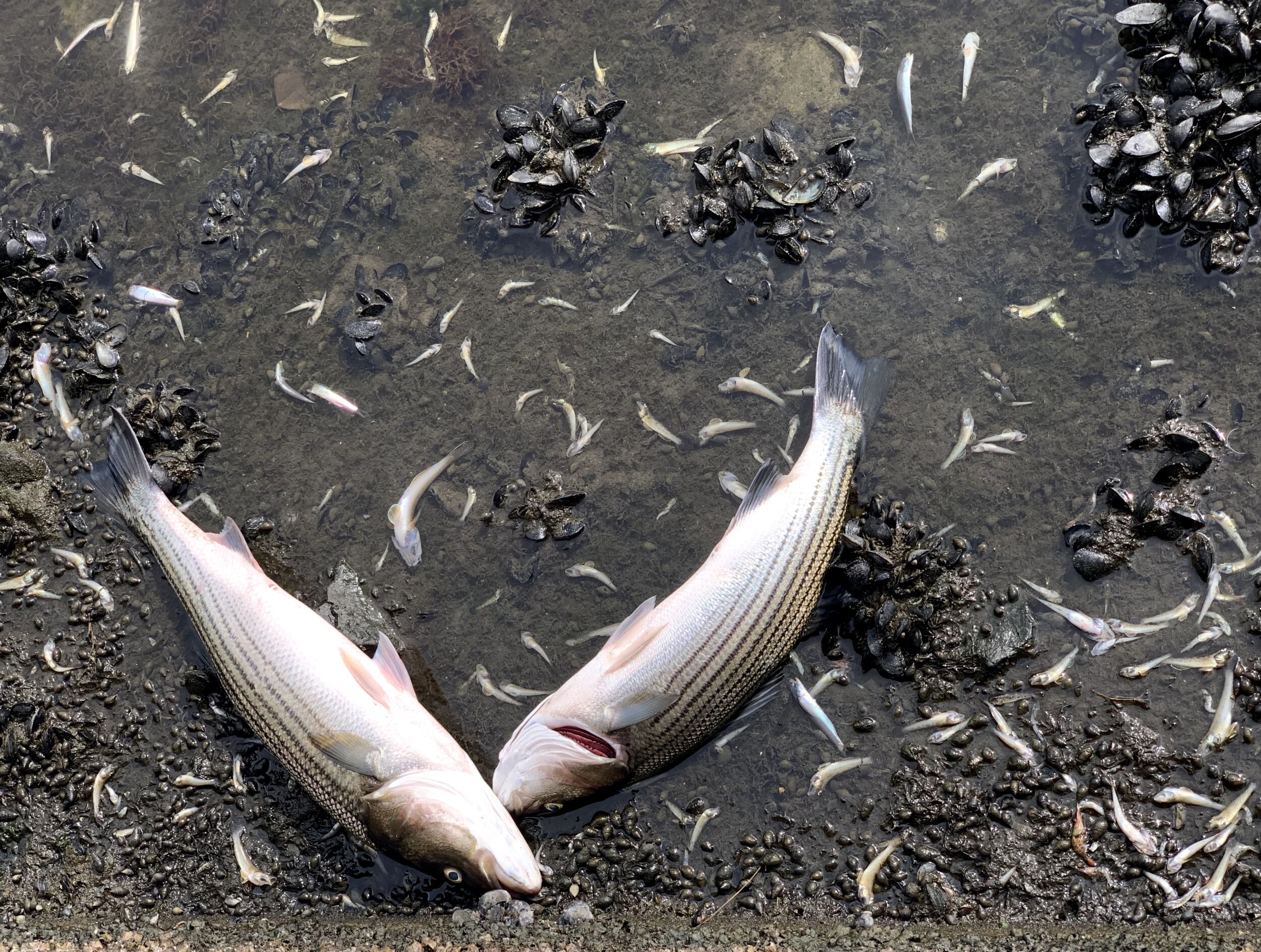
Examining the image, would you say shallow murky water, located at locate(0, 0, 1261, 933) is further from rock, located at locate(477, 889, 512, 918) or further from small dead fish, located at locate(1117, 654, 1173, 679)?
rock, located at locate(477, 889, 512, 918)

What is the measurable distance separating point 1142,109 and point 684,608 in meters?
4.12

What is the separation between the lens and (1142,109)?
491cm

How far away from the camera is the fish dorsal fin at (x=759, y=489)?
467 centimetres

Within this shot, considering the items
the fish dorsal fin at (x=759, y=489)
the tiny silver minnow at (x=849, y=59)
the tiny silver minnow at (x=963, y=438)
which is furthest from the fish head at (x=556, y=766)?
the tiny silver minnow at (x=849, y=59)

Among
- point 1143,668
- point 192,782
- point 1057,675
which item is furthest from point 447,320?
point 1143,668

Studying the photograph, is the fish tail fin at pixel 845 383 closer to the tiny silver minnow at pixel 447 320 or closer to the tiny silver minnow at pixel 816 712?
the tiny silver minnow at pixel 816 712

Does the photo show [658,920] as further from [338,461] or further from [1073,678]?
[338,461]

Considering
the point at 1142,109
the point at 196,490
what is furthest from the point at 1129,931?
the point at 196,490

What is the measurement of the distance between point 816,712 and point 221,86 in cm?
581

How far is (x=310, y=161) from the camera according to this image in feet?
17.9

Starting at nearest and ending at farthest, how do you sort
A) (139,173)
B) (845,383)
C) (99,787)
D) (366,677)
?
(366,677)
(845,383)
(99,787)
(139,173)

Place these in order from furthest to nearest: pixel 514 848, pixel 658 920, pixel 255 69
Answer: pixel 255 69, pixel 658 920, pixel 514 848

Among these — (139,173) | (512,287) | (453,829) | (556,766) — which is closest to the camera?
(453,829)

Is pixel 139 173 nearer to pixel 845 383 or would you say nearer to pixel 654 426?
pixel 654 426
